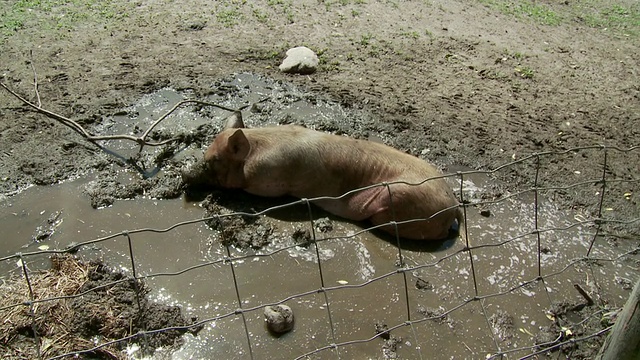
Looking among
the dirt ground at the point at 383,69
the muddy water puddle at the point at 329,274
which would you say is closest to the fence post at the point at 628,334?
the muddy water puddle at the point at 329,274

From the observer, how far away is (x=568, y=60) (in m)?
8.74

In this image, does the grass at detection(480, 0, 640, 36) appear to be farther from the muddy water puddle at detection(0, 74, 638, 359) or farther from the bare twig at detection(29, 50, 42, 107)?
the bare twig at detection(29, 50, 42, 107)

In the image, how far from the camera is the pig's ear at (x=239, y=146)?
5.78m

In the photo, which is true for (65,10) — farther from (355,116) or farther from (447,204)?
(447,204)

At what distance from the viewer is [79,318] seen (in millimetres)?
4328

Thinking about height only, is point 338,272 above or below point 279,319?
below

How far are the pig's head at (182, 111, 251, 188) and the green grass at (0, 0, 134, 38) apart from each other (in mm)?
4396

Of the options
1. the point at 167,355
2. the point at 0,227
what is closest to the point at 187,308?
the point at 167,355

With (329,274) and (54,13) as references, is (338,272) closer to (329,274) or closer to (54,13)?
(329,274)

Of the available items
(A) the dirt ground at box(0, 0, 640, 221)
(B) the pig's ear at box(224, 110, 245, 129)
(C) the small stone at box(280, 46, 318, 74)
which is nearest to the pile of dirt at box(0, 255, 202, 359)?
(A) the dirt ground at box(0, 0, 640, 221)

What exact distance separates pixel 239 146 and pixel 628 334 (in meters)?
3.92

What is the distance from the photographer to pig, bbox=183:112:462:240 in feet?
18.5

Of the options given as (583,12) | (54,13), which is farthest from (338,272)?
(583,12)

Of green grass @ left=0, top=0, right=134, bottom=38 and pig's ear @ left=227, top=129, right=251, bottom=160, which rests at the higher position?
pig's ear @ left=227, top=129, right=251, bottom=160
